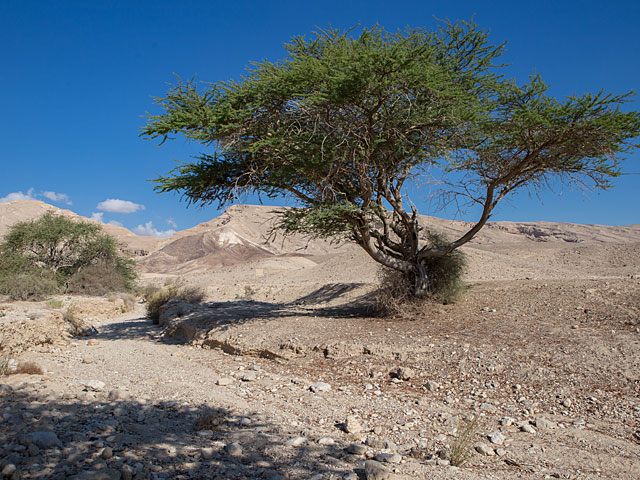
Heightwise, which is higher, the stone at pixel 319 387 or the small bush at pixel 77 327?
the small bush at pixel 77 327

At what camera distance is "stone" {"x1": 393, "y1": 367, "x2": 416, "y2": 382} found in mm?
5816

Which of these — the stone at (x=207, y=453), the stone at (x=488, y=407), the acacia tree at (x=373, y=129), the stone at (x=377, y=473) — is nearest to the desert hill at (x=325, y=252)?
the acacia tree at (x=373, y=129)

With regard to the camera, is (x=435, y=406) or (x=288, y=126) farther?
(x=288, y=126)

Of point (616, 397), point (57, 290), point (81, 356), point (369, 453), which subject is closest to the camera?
point (369, 453)

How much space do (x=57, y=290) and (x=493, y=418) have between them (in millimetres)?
20178

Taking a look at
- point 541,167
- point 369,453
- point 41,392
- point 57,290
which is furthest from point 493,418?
point 57,290

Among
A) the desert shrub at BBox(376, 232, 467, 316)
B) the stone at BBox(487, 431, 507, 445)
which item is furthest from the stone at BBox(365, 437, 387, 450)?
the desert shrub at BBox(376, 232, 467, 316)

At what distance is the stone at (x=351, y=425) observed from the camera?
410 centimetres

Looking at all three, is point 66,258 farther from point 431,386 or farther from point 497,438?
point 497,438

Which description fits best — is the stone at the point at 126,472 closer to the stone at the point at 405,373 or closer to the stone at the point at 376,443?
the stone at the point at 376,443

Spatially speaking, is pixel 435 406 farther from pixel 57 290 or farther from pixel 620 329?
pixel 57 290

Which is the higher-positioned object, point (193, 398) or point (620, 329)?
point (620, 329)

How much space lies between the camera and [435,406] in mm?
4922

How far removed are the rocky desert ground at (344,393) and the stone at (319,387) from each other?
0.03m
